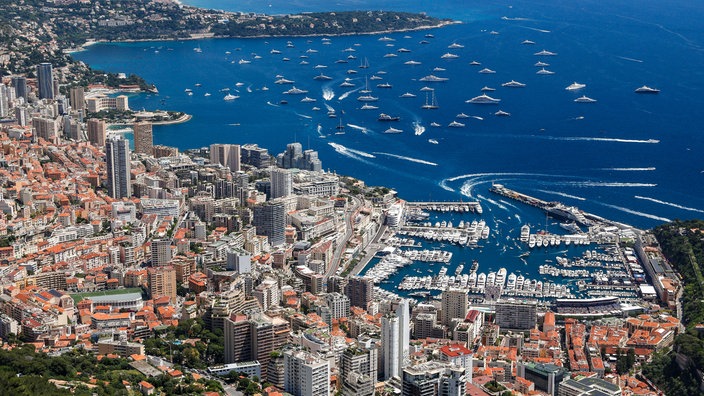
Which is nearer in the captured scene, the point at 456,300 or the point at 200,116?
the point at 456,300

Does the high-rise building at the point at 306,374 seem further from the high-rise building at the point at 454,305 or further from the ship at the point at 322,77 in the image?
the ship at the point at 322,77

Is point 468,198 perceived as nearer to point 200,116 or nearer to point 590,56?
point 200,116

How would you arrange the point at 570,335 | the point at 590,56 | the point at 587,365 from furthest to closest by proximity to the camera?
the point at 590,56, the point at 570,335, the point at 587,365

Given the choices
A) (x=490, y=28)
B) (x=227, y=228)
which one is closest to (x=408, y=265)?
(x=227, y=228)

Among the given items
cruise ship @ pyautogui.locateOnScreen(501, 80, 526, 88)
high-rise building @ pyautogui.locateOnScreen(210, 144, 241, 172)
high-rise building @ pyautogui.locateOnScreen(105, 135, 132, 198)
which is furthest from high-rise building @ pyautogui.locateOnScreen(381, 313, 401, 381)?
cruise ship @ pyautogui.locateOnScreen(501, 80, 526, 88)

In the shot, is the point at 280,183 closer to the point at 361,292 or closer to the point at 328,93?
the point at 361,292
